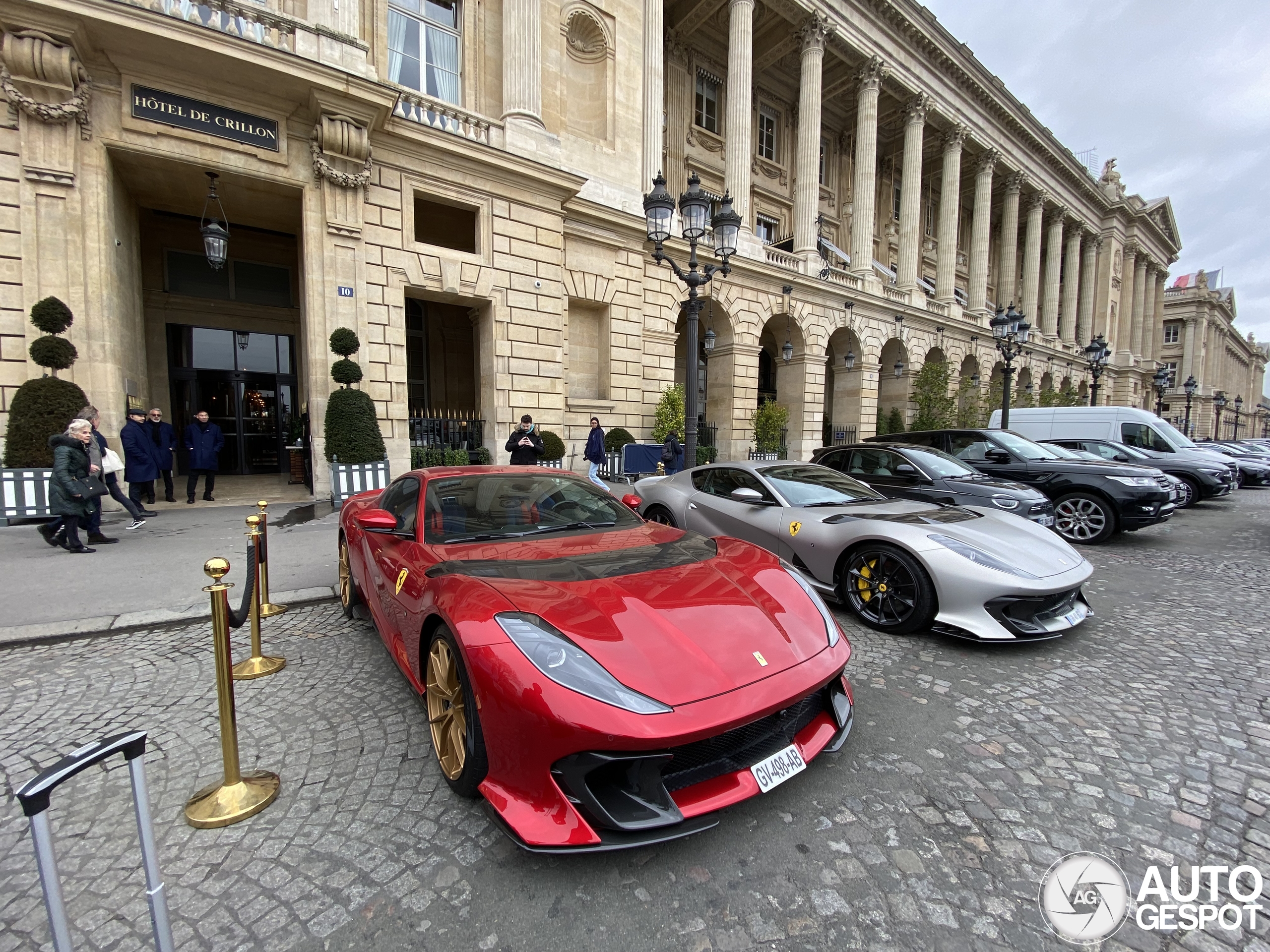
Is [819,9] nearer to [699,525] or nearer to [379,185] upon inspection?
[379,185]

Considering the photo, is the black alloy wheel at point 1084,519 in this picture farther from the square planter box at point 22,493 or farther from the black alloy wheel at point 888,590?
the square planter box at point 22,493

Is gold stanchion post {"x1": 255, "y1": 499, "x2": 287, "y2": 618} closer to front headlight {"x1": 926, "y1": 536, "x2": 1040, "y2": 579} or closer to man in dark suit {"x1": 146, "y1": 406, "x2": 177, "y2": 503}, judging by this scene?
front headlight {"x1": 926, "y1": 536, "x2": 1040, "y2": 579}

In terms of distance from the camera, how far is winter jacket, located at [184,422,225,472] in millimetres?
10266

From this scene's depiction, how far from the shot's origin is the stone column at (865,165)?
21.7 meters

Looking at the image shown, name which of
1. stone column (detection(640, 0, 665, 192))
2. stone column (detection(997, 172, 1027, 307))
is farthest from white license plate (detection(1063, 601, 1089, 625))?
stone column (detection(997, 172, 1027, 307))

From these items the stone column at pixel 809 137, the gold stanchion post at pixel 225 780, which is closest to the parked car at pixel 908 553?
the gold stanchion post at pixel 225 780

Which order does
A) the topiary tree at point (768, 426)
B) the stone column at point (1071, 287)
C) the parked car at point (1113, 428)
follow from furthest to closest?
the stone column at point (1071, 287)
the topiary tree at point (768, 426)
the parked car at point (1113, 428)

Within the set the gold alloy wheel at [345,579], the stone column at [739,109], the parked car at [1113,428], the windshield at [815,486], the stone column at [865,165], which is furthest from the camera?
the stone column at [865,165]

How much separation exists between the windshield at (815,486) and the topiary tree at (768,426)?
1360 cm

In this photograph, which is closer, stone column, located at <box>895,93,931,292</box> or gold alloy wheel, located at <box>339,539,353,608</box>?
gold alloy wheel, located at <box>339,539,353,608</box>

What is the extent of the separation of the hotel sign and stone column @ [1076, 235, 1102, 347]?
160ft

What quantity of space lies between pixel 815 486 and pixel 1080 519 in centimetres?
550

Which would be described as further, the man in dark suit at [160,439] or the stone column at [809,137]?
the stone column at [809,137]

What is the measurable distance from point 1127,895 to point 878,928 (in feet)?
2.96
